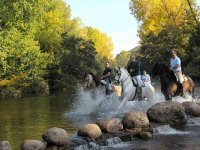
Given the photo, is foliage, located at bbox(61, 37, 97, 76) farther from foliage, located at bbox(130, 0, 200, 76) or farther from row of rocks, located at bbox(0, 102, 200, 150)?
row of rocks, located at bbox(0, 102, 200, 150)

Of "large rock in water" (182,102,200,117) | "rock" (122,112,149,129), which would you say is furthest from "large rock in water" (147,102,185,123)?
"rock" (122,112,149,129)

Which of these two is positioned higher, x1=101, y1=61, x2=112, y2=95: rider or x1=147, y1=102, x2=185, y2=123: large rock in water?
x1=101, y1=61, x2=112, y2=95: rider

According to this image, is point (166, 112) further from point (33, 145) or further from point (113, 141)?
point (33, 145)

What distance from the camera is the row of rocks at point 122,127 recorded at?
12.8m

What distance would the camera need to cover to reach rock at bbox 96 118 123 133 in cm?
1456

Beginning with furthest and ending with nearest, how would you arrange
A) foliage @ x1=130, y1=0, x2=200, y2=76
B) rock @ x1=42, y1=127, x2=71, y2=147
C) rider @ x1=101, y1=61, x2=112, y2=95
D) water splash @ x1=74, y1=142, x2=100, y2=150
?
foliage @ x1=130, y1=0, x2=200, y2=76 < rider @ x1=101, y1=61, x2=112, y2=95 < water splash @ x1=74, y1=142, x2=100, y2=150 < rock @ x1=42, y1=127, x2=71, y2=147

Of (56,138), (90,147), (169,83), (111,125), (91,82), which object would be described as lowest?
(90,147)

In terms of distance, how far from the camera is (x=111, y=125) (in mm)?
14648

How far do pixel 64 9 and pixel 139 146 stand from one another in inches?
2913

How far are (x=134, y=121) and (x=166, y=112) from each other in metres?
1.97

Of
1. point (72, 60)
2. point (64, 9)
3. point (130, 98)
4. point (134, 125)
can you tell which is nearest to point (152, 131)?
point (134, 125)

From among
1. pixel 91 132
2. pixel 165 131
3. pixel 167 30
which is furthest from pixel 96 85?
pixel 167 30

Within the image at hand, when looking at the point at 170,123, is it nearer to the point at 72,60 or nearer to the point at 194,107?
the point at 194,107

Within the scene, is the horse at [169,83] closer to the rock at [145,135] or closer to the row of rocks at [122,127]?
the row of rocks at [122,127]
